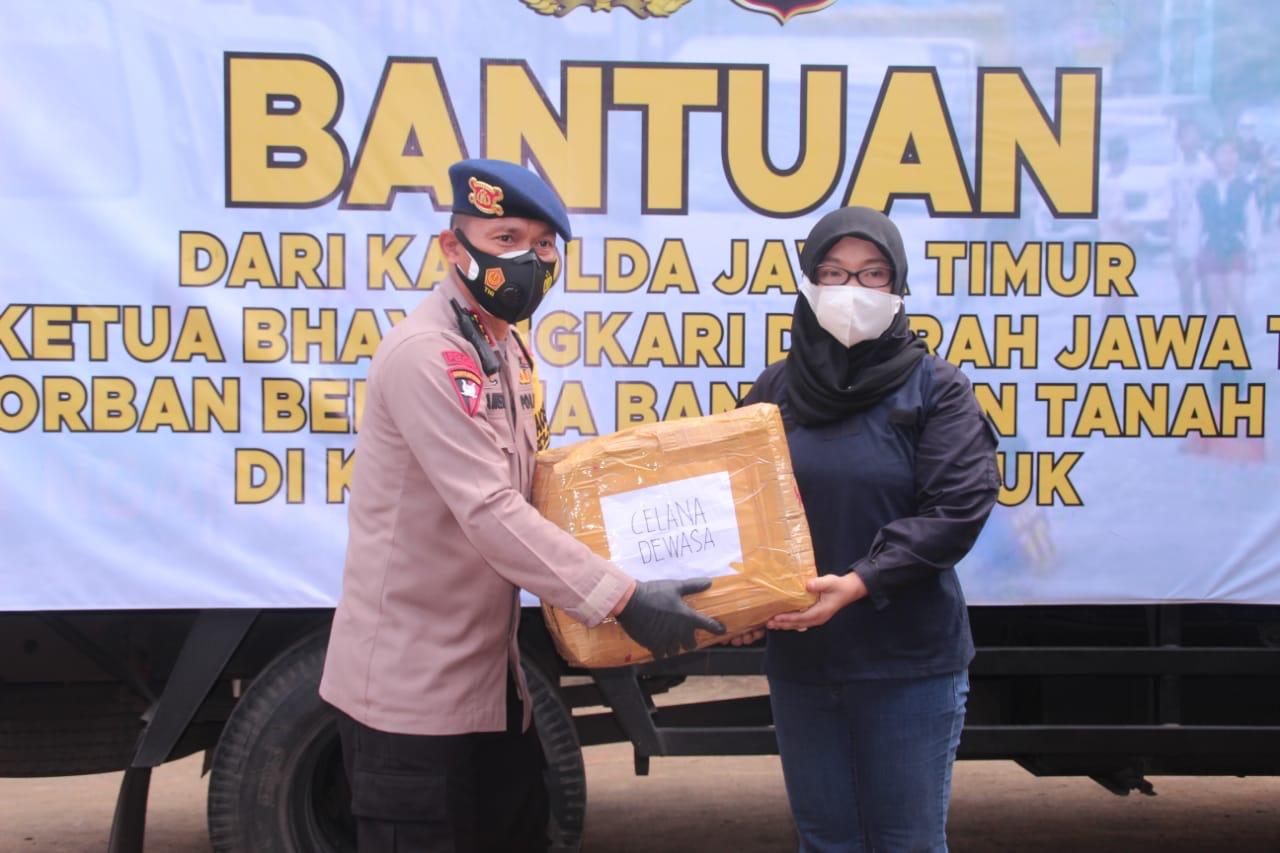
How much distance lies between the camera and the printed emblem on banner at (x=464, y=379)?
206 cm

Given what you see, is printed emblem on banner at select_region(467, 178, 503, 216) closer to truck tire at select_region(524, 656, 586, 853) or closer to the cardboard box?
the cardboard box

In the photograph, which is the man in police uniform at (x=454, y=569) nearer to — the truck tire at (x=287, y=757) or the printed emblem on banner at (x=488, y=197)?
the printed emblem on banner at (x=488, y=197)

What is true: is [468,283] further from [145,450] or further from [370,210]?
[145,450]

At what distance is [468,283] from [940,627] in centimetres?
112

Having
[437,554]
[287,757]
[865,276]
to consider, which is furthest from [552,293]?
[287,757]

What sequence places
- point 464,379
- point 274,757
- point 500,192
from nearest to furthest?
1. point 464,379
2. point 500,192
3. point 274,757

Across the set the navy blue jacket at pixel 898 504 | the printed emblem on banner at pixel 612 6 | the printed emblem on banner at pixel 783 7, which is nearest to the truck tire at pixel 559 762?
the navy blue jacket at pixel 898 504

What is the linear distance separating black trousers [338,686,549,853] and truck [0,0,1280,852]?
1.08 meters

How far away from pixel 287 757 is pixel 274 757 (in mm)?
34

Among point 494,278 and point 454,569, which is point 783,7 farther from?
point 454,569

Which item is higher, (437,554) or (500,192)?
(500,192)

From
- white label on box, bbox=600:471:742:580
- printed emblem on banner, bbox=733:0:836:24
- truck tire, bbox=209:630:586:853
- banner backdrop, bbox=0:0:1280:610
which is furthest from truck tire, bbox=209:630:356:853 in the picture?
printed emblem on banner, bbox=733:0:836:24

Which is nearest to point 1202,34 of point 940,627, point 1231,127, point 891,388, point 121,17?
point 1231,127

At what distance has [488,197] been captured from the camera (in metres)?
2.20
